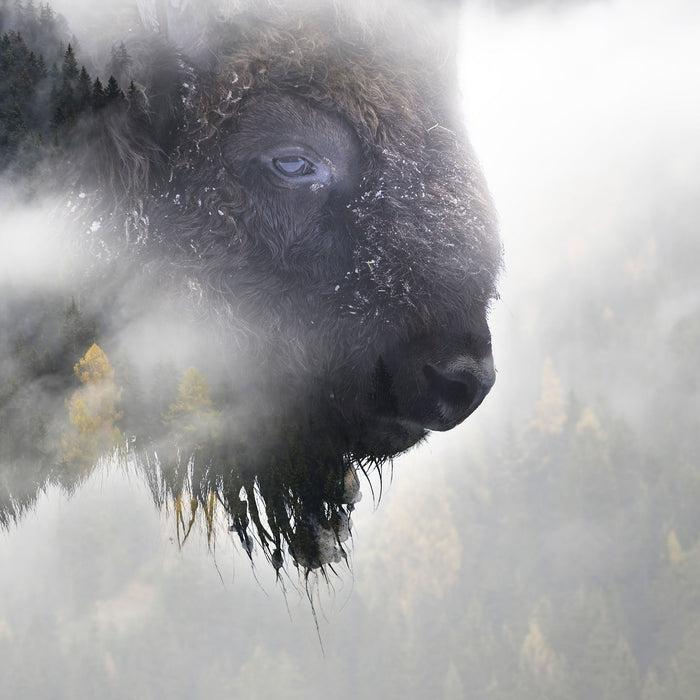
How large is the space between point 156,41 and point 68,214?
44cm

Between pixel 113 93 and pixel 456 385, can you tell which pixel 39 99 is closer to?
pixel 113 93

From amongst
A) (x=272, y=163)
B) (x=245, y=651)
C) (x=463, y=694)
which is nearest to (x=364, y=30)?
(x=272, y=163)

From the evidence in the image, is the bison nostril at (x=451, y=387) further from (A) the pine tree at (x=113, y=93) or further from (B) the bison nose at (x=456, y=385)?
(A) the pine tree at (x=113, y=93)

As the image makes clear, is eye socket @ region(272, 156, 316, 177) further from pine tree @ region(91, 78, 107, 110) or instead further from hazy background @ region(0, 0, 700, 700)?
hazy background @ region(0, 0, 700, 700)

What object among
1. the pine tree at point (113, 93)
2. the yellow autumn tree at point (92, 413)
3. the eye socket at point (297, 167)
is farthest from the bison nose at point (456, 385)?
the pine tree at point (113, 93)

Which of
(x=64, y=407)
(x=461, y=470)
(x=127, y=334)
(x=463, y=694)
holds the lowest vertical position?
(x=463, y=694)

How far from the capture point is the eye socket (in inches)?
70.2

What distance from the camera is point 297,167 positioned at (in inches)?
70.2

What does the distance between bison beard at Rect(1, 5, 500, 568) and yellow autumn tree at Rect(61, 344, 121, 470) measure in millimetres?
39

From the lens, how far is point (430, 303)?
5.87 feet

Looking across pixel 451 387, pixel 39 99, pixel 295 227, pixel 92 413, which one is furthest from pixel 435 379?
pixel 39 99

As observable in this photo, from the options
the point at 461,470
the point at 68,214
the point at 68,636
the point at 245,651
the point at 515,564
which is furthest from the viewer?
the point at 515,564

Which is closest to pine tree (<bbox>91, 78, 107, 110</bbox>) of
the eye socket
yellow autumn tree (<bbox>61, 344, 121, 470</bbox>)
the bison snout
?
the eye socket

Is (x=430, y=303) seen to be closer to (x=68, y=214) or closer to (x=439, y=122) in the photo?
(x=439, y=122)
